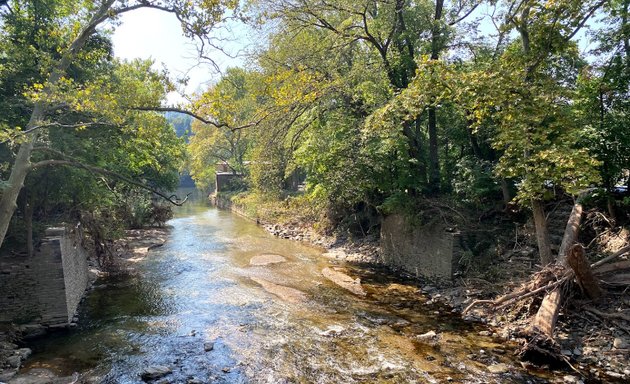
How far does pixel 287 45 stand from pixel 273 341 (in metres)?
11.2

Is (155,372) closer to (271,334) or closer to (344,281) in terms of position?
(271,334)

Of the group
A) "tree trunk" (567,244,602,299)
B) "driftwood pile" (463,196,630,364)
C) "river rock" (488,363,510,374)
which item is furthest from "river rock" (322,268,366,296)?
"tree trunk" (567,244,602,299)

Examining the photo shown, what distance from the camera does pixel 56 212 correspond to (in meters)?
12.8

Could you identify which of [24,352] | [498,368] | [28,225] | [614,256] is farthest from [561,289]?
[28,225]

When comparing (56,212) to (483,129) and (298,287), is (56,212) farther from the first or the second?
(483,129)

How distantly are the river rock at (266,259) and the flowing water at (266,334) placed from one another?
1.56 m

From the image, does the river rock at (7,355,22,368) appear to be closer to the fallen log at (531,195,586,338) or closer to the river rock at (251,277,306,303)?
the river rock at (251,277,306,303)

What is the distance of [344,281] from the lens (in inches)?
542

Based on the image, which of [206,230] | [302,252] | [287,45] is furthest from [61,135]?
[206,230]

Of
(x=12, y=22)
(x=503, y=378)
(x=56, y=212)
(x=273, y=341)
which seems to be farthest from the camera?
(x=56, y=212)

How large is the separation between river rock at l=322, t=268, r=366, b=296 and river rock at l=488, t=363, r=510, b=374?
5014 mm

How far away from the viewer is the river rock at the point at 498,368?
747cm

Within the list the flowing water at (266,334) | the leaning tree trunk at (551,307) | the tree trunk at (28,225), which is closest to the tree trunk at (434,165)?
the flowing water at (266,334)

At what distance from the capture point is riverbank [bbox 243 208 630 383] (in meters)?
7.54
